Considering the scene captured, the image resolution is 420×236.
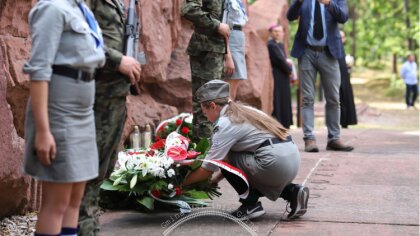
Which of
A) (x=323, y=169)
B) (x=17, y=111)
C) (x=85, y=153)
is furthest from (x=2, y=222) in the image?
(x=323, y=169)

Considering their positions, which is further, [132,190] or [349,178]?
[349,178]

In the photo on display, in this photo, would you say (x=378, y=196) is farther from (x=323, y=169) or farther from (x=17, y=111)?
(x=17, y=111)

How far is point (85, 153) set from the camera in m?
3.37

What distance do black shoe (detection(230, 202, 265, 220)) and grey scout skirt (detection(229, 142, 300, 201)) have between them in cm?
11

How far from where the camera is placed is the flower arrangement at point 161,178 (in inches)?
209

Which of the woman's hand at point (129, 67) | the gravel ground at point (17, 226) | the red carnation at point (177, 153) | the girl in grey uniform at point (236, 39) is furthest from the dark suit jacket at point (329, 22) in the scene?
the woman's hand at point (129, 67)

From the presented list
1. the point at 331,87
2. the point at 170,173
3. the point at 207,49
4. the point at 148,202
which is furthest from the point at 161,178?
the point at 331,87

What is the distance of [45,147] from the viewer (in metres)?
3.16

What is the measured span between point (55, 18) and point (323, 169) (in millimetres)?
4691

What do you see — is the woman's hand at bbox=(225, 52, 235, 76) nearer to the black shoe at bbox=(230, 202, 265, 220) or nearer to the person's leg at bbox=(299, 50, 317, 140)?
the black shoe at bbox=(230, 202, 265, 220)

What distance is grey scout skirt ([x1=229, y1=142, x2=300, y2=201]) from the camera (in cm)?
518

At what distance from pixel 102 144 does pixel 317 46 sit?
476 cm

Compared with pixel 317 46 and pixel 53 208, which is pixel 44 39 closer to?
pixel 53 208

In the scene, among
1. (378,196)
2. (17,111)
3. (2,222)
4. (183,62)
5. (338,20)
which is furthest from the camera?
(183,62)
